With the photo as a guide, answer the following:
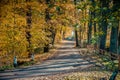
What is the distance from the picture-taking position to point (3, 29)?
82.4ft

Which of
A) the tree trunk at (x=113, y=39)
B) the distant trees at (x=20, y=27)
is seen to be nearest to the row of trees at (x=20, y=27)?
the distant trees at (x=20, y=27)

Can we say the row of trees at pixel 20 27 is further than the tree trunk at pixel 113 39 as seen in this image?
No

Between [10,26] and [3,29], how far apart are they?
0.81m

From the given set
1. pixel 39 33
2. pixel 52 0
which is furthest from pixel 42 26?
pixel 52 0

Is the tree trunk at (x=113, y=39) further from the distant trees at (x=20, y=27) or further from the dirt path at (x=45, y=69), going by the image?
the distant trees at (x=20, y=27)

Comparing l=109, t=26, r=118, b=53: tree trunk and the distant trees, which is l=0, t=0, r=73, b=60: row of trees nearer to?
the distant trees

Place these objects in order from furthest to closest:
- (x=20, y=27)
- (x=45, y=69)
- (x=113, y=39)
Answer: (x=20, y=27), (x=113, y=39), (x=45, y=69)

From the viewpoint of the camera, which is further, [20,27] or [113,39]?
[20,27]

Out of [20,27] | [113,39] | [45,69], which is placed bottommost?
[45,69]

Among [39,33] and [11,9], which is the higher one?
[11,9]

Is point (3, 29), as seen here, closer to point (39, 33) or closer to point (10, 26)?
point (10, 26)

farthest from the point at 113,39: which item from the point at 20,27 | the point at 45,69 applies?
the point at 20,27

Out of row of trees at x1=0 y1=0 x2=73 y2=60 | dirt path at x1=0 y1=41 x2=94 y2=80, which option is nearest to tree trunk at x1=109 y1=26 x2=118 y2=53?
dirt path at x1=0 y1=41 x2=94 y2=80

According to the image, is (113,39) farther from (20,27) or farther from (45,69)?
(20,27)
